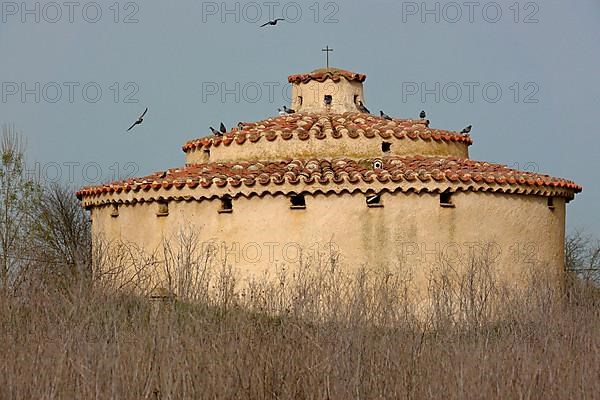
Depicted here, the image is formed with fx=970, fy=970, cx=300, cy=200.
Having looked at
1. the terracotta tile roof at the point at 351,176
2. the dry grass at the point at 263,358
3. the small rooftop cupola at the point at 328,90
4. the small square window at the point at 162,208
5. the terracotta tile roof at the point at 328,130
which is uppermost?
the small rooftop cupola at the point at 328,90

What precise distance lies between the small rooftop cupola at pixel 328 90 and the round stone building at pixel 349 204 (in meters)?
2.32

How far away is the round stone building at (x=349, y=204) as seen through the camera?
17.7 m

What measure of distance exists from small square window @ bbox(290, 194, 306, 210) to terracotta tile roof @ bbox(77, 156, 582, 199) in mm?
361

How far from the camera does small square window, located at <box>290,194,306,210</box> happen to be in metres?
17.8

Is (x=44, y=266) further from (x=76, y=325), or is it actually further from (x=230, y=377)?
(x=230, y=377)

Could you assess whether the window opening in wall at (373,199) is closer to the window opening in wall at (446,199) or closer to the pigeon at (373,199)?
the pigeon at (373,199)

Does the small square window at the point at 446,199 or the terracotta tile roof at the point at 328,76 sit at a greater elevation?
the terracotta tile roof at the point at 328,76

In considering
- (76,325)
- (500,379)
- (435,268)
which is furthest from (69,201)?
(500,379)

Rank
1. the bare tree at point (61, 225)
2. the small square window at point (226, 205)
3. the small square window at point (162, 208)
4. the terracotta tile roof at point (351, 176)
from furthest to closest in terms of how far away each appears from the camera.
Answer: the bare tree at point (61, 225) → the small square window at point (162, 208) → the small square window at point (226, 205) → the terracotta tile roof at point (351, 176)

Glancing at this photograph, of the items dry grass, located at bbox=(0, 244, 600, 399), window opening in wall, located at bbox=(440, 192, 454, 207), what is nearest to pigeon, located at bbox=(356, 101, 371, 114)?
window opening in wall, located at bbox=(440, 192, 454, 207)

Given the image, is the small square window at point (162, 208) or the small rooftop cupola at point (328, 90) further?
the small rooftop cupola at point (328, 90)

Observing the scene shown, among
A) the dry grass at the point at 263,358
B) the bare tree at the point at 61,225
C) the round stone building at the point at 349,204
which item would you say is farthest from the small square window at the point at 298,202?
the bare tree at the point at 61,225

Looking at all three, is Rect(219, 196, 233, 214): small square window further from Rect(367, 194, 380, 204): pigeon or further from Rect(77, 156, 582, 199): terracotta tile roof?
Rect(367, 194, 380, 204): pigeon

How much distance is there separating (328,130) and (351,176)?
2.79 m
